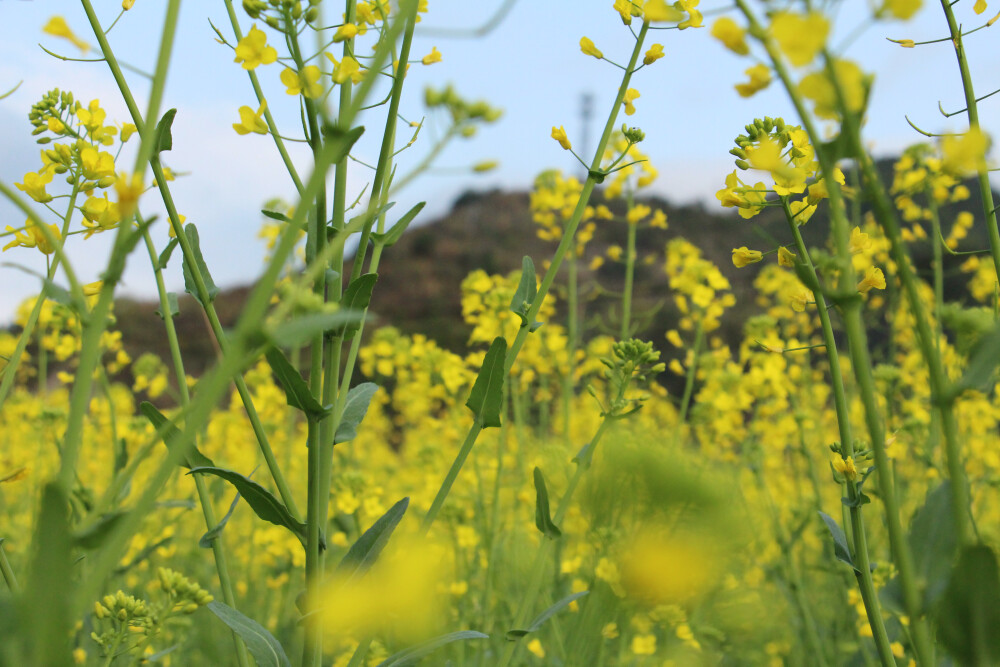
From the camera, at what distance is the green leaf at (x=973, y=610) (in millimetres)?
563

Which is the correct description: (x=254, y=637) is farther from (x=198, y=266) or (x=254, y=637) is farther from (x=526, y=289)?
(x=526, y=289)

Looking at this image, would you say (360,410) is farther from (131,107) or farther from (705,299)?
(705,299)

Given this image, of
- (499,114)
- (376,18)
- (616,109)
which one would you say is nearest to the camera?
(499,114)

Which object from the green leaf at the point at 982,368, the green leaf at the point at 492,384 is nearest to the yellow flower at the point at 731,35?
the green leaf at the point at 982,368

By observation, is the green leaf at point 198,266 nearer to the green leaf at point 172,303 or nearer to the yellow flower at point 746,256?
the green leaf at point 172,303

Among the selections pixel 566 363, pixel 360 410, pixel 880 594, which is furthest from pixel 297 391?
pixel 566 363

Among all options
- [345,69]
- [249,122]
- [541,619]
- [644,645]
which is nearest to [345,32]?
[345,69]

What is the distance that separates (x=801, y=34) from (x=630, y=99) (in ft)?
2.12

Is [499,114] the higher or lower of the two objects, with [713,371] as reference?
higher

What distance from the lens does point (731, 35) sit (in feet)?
1.81

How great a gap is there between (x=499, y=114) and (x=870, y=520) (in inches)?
111

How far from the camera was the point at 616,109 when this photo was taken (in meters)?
1.08

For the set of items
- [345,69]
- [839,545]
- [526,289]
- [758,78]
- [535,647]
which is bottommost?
[535,647]

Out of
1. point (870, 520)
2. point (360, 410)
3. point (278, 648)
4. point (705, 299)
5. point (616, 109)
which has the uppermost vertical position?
point (616, 109)
